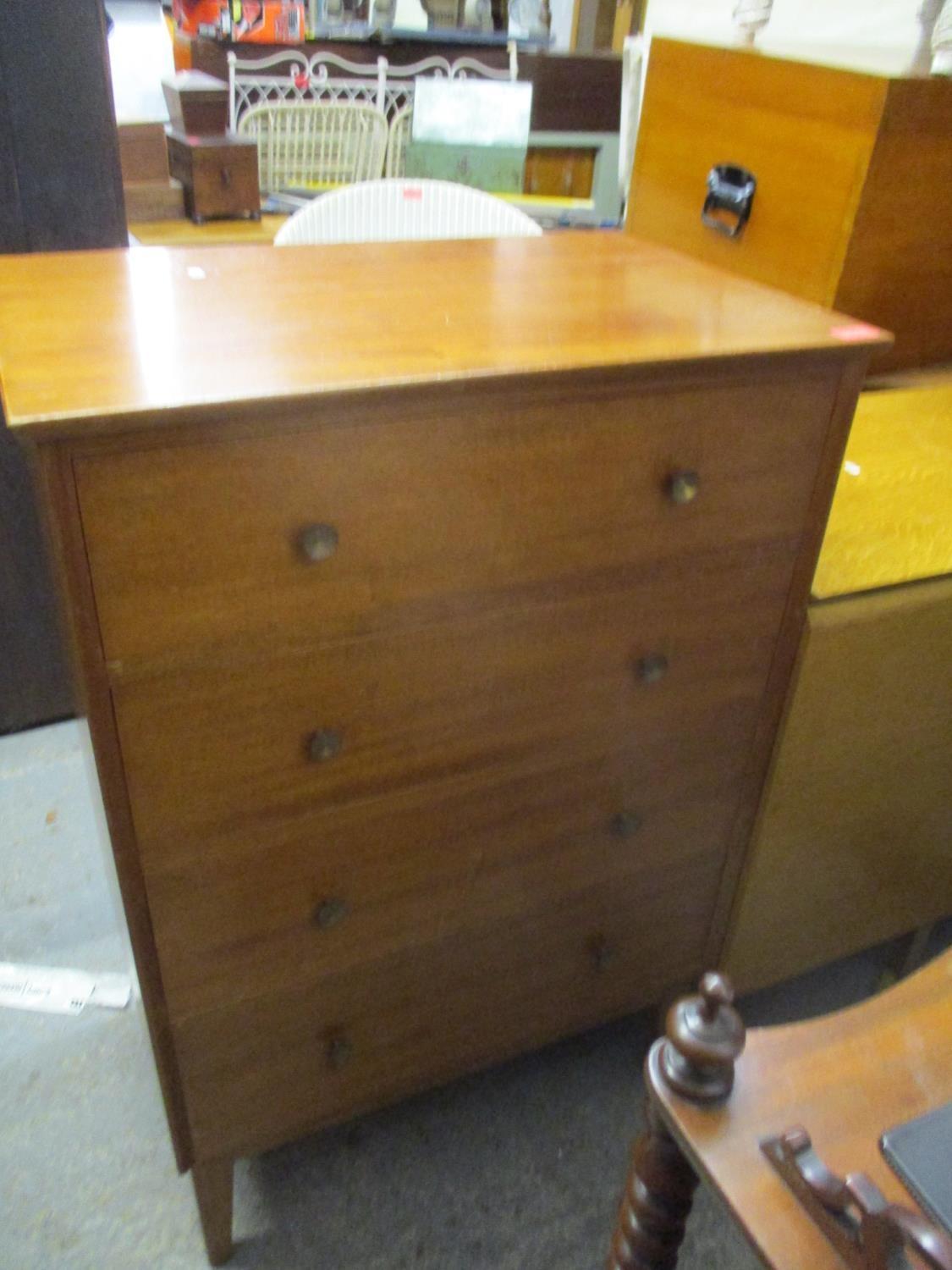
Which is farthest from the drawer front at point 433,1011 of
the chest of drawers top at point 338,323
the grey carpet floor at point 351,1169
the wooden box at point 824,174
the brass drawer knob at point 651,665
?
the wooden box at point 824,174

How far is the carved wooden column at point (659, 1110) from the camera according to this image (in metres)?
0.59

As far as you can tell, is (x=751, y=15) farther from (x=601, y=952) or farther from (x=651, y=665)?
(x=601, y=952)

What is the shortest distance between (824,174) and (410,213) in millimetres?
540

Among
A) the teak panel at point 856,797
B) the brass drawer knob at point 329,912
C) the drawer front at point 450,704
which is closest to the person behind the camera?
the drawer front at point 450,704

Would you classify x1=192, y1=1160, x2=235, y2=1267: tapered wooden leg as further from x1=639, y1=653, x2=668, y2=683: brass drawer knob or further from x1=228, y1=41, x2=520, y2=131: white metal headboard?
x1=228, y1=41, x2=520, y2=131: white metal headboard

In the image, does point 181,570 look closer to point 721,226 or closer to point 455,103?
point 721,226

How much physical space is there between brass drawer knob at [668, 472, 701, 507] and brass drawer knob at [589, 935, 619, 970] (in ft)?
Result: 1.73

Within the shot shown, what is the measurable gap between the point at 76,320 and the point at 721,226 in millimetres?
900

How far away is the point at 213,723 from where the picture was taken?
0.74m

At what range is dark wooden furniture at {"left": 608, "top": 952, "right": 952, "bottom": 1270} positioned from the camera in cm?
52

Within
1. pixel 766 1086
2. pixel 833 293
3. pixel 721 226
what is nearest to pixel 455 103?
pixel 721 226

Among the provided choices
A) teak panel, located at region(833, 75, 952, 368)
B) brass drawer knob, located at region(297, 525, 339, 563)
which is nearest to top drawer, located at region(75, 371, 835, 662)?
brass drawer knob, located at region(297, 525, 339, 563)

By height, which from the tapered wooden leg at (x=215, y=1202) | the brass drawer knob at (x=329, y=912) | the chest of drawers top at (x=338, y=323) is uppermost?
the chest of drawers top at (x=338, y=323)

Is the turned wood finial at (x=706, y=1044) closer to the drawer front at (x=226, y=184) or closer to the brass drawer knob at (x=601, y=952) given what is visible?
the brass drawer knob at (x=601, y=952)
